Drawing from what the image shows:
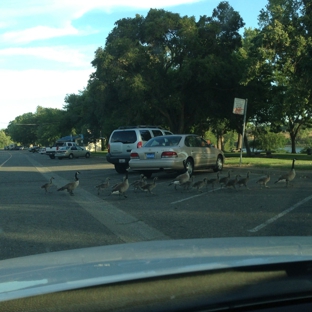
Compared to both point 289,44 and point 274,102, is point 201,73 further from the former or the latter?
point 289,44

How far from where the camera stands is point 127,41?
34.8 meters

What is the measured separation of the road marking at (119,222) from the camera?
25.1ft

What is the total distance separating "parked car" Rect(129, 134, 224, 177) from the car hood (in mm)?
12886

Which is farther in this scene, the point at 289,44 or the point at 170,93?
the point at 170,93

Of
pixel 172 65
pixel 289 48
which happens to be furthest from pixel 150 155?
pixel 172 65

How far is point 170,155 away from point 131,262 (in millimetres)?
13710

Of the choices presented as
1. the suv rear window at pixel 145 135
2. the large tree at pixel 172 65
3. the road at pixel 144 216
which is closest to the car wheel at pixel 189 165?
the road at pixel 144 216

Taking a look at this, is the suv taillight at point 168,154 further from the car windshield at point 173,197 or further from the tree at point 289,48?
the tree at point 289,48

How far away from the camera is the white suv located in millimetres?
20016

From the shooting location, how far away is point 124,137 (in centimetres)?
2048

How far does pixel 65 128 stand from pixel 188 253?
81238mm

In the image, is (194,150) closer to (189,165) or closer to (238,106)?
(189,165)

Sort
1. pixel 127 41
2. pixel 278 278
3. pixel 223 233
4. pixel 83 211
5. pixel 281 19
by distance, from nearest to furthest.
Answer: pixel 278 278, pixel 223 233, pixel 83 211, pixel 281 19, pixel 127 41

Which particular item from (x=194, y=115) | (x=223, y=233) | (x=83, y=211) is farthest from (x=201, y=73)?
(x=223, y=233)
